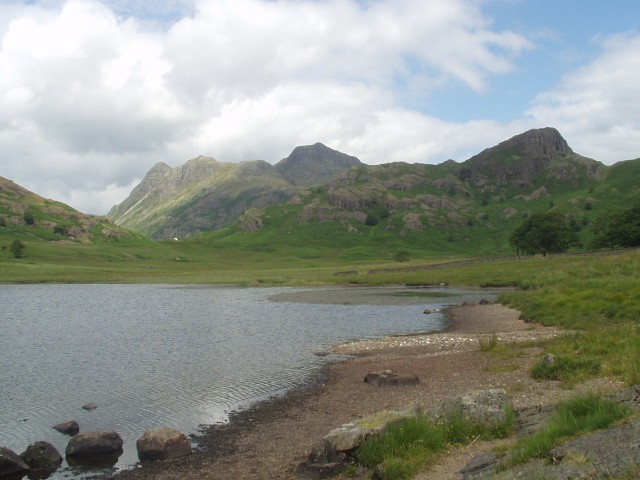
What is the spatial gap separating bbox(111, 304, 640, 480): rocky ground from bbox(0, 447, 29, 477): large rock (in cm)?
406

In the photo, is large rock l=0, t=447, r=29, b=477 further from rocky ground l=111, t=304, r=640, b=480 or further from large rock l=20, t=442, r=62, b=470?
rocky ground l=111, t=304, r=640, b=480

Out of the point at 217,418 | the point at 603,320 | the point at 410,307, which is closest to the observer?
the point at 217,418

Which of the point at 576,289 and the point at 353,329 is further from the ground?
the point at 576,289

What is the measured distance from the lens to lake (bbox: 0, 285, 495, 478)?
92.2 ft

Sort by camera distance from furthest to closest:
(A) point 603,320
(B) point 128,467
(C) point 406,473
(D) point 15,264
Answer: (D) point 15,264 → (A) point 603,320 → (B) point 128,467 → (C) point 406,473

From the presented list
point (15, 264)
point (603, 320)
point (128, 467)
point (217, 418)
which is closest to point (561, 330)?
point (603, 320)

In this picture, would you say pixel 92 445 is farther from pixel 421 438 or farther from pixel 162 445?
pixel 421 438

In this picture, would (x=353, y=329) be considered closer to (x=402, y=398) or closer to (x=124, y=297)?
(x=402, y=398)

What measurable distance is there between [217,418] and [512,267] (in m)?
115

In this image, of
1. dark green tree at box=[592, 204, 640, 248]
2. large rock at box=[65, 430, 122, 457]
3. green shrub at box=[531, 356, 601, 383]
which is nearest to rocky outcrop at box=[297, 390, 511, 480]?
green shrub at box=[531, 356, 601, 383]

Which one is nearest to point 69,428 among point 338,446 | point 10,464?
point 10,464

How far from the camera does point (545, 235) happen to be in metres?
158

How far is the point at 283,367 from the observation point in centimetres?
3947

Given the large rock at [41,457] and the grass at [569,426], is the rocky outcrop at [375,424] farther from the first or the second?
the large rock at [41,457]
